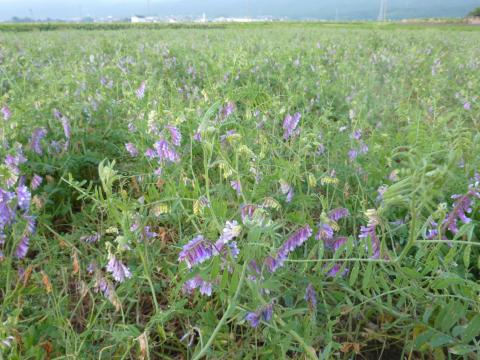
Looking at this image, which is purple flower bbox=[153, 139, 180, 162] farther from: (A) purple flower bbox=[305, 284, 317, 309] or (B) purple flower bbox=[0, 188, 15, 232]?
(A) purple flower bbox=[305, 284, 317, 309]

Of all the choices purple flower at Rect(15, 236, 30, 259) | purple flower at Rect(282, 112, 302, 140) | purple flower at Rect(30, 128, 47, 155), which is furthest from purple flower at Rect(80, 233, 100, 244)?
purple flower at Rect(282, 112, 302, 140)

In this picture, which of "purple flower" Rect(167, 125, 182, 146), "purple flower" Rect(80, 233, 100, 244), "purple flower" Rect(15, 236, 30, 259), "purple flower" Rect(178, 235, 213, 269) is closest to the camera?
"purple flower" Rect(178, 235, 213, 269)

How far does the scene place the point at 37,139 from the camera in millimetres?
2410

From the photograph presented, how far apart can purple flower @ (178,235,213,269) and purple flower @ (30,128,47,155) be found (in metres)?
1.58

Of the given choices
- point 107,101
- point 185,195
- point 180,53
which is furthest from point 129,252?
point 180,53

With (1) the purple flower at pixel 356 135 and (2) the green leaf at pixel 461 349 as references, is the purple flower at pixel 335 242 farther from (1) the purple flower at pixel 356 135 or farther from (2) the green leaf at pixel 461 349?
(1) the purple flower at pixel 356 135

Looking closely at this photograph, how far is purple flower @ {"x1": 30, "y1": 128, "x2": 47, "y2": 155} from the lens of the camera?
2.39 m

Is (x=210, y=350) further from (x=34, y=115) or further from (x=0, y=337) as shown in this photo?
(x=34, y=115)

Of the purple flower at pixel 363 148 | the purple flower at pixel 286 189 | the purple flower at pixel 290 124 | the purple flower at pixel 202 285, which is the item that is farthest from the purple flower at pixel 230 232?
the purple flower at pixel 363 148

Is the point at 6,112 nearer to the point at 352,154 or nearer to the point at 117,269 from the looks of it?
A: the point at 117,269

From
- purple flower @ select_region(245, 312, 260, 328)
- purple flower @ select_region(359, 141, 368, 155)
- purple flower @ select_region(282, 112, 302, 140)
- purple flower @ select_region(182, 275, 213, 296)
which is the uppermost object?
purple flower @ select_region(282, 112, 302, 140)

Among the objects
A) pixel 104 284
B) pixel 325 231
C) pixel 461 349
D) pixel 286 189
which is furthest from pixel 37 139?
pixel 461 349

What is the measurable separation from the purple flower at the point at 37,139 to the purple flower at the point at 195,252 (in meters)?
1.58

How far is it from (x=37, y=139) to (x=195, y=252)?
1.63 metres
